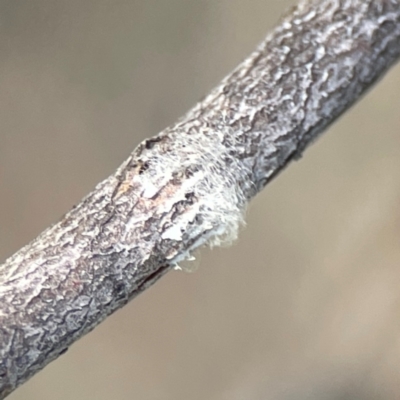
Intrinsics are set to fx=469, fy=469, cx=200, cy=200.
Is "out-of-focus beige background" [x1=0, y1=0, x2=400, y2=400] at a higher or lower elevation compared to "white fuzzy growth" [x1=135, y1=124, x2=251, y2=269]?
higher

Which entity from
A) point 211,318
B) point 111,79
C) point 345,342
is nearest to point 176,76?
point 111,79

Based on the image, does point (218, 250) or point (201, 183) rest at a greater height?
point (218, 250)

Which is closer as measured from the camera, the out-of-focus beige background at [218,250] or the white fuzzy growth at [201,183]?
the white fuzzy growth at [201,183]

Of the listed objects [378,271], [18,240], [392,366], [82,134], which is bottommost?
[392,366]

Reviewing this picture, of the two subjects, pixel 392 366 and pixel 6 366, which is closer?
pixel 6 366

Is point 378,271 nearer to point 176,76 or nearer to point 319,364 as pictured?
point 319,364

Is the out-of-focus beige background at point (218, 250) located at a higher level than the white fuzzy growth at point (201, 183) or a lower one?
higher

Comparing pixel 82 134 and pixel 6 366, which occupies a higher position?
pixel 82 134

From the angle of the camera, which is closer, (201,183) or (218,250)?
(201,183)
